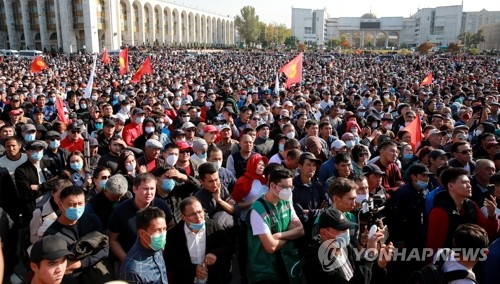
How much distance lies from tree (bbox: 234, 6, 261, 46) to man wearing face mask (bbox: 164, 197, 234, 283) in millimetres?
93390

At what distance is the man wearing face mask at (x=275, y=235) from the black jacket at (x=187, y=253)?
0.72 feet

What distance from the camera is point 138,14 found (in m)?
67.2

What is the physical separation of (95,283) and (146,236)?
633 millimetres

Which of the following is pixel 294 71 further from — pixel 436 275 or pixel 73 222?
pixel 436 275

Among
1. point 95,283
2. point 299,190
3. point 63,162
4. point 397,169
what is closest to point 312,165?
point 299,190

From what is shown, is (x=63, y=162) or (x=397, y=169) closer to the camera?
(x=397, y=169)

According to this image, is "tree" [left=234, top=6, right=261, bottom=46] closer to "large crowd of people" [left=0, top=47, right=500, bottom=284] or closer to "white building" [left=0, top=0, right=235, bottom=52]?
"white building" [left=0, top=0, right=235, bottom=52]

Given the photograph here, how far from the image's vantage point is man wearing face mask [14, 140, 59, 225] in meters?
4.73

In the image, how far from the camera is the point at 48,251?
235 centimetres

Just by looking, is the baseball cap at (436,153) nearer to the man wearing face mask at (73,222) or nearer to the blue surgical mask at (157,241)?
the blue surgical mask at (157,241)

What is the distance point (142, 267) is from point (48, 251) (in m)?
0.58

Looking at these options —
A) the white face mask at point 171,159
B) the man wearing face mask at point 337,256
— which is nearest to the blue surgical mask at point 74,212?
the white face mask at point 171,159

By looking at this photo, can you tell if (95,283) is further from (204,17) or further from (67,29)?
(204,17)

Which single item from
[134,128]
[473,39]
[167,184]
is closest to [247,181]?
[167,184]
